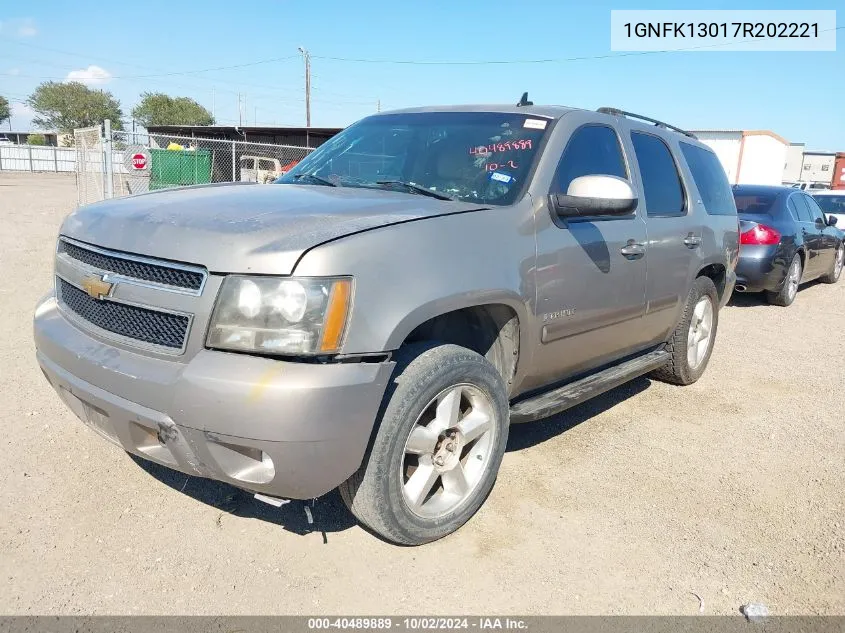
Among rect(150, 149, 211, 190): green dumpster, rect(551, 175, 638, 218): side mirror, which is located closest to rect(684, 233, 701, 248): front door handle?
rect(551, 175, 638, 218): side mirror

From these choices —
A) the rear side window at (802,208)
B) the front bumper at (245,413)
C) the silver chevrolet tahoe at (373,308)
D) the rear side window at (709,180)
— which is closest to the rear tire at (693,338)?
the rear side window at (709,180)

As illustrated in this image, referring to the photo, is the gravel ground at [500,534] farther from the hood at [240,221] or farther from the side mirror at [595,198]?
the side mirror at [595,198]

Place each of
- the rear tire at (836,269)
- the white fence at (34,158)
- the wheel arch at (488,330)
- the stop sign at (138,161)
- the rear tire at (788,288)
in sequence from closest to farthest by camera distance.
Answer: the wheel arch at (488,330) → the rear tire at (788,288) → the rear tire at (836,269) → the stop sign at (138,161) → the white fence at (34,158)

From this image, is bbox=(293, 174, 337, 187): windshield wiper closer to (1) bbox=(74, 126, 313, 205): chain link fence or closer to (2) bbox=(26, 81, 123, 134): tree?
(1) bbox=(74, 126, 313, 205): chain link fence

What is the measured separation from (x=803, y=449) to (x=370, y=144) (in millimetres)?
3285

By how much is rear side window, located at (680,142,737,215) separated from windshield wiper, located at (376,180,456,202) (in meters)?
2.52

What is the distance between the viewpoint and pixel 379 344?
244cm

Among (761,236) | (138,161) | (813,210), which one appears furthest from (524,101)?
(138,161)

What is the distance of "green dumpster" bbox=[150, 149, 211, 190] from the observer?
1828 cm

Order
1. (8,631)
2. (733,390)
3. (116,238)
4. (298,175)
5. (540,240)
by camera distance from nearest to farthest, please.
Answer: (8,631) → (116,238) → (540,240) → (298,175) → (733,390)

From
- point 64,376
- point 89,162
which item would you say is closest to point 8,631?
point 64,376

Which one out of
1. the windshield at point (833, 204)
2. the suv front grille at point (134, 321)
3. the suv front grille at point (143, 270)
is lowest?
the suv front grille at point (134, 321)

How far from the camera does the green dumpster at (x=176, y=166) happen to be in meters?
18.3

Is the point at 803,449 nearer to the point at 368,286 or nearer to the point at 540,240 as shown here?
the point at 540,240
